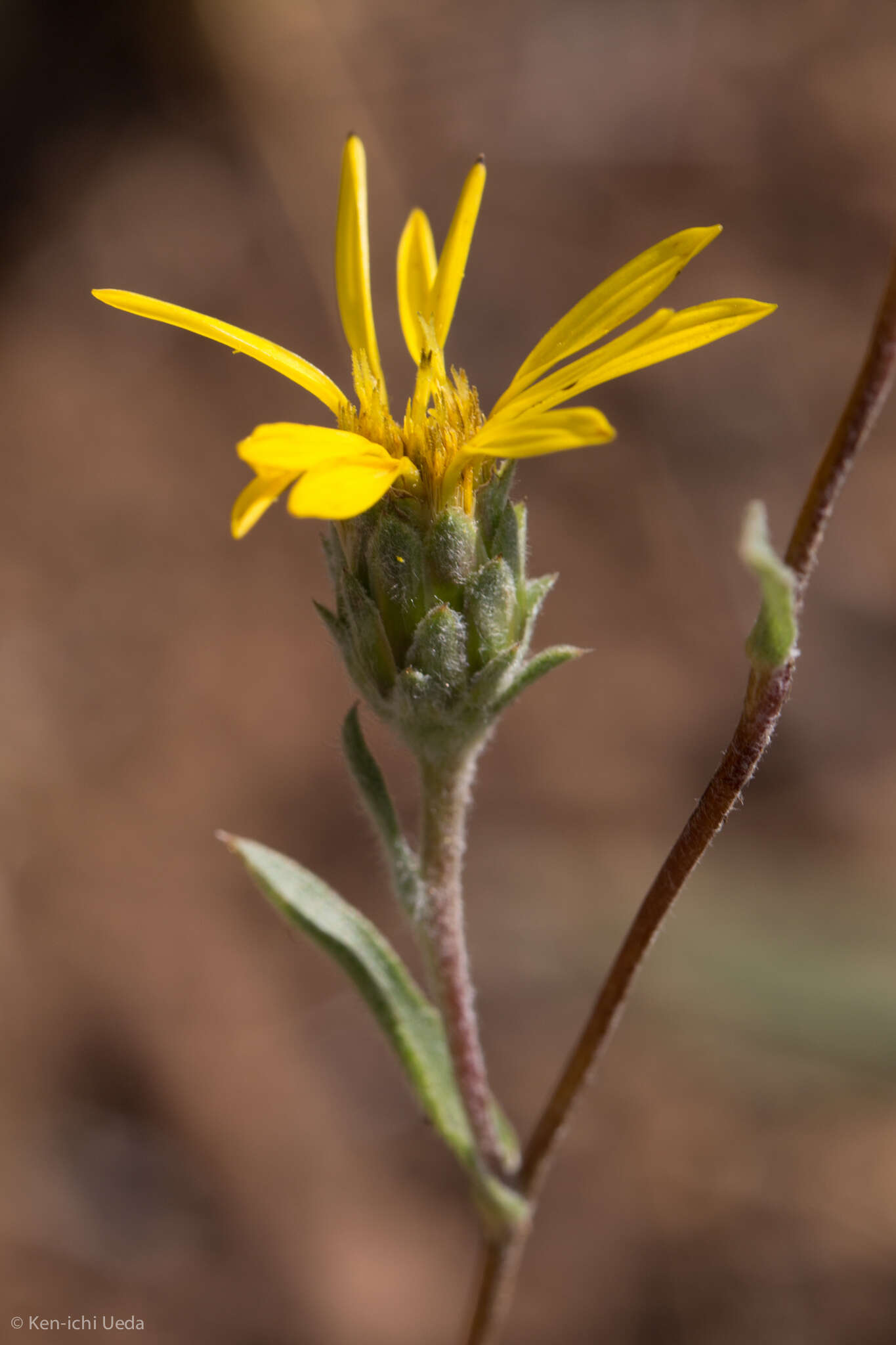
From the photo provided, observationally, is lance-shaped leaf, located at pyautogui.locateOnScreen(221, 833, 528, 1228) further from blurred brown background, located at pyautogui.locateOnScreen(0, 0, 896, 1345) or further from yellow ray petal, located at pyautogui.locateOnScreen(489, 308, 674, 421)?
blurred brown background, located at pyautogui.locateOnScreen(0, 0, 896, 1345)

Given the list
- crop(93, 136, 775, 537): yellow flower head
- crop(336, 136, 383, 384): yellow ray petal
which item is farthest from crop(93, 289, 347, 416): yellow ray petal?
crop(336, 136, 383, 384): yellow ray petal

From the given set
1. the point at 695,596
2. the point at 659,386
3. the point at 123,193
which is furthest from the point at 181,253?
the point at 695,596

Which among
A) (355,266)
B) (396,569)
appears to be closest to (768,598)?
(396,569)

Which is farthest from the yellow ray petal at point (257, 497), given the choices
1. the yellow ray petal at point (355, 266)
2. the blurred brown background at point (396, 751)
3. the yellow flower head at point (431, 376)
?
the blurred brown background at point (396, 751)

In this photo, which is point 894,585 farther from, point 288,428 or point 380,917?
point 288,428

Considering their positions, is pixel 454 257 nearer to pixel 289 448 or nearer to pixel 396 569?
pixel 396 569
